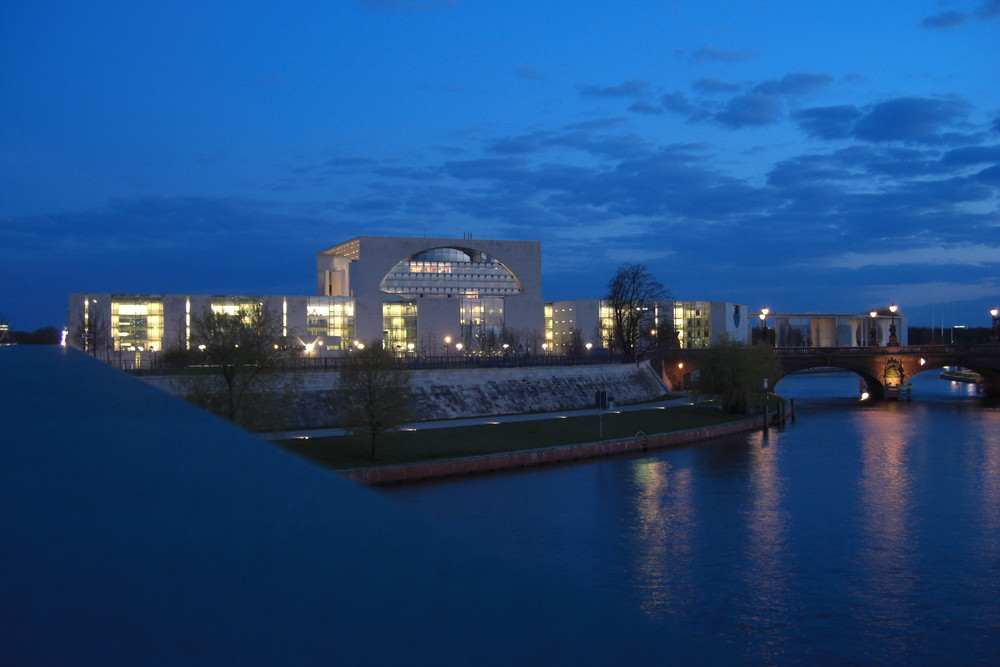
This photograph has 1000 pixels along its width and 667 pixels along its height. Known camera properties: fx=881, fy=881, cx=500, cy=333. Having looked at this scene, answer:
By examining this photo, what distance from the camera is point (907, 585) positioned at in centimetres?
1323

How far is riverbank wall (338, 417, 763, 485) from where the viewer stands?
865 inches

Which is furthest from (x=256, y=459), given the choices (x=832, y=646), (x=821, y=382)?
(x=821, y=382)

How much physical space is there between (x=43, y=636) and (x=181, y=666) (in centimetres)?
24

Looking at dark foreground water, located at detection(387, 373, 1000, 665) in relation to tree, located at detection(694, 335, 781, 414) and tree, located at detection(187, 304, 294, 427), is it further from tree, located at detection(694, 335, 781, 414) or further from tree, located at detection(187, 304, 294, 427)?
tree, located at detection(694, 335, 781, 414)

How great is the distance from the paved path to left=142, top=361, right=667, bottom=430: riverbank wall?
66cm

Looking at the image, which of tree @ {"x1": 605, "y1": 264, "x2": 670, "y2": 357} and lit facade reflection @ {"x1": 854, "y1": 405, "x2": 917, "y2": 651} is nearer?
lit facade reflection @ {"x1": 854, "y1": 405, "x2": 917, "y2": 651}

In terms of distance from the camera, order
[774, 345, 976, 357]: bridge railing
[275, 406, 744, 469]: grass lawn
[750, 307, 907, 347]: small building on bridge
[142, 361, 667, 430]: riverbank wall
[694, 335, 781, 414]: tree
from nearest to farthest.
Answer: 1. [275, 406, 744, 469]: grass lawn
2. [142, 361, 667, 430]: riverbank wall
3. [694, 335, 781, 414]: tree
4. [774, 345, 976, 357]: bridge railing
5. [750, 307, 907, 347]: small building on bridge

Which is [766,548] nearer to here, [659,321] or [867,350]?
[867,350]

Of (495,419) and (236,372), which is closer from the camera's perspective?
(236,372)

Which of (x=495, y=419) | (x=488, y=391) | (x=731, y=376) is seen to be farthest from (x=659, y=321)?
(x=495, y=419)

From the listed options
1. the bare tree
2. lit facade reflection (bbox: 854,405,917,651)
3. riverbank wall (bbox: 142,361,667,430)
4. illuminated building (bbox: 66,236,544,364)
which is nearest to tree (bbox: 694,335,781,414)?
riverbank wall (bbox: 142,361,667,430)

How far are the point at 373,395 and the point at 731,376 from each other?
20285 millimetres

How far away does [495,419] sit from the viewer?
106 ft

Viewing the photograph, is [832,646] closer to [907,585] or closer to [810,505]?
[907,585]
